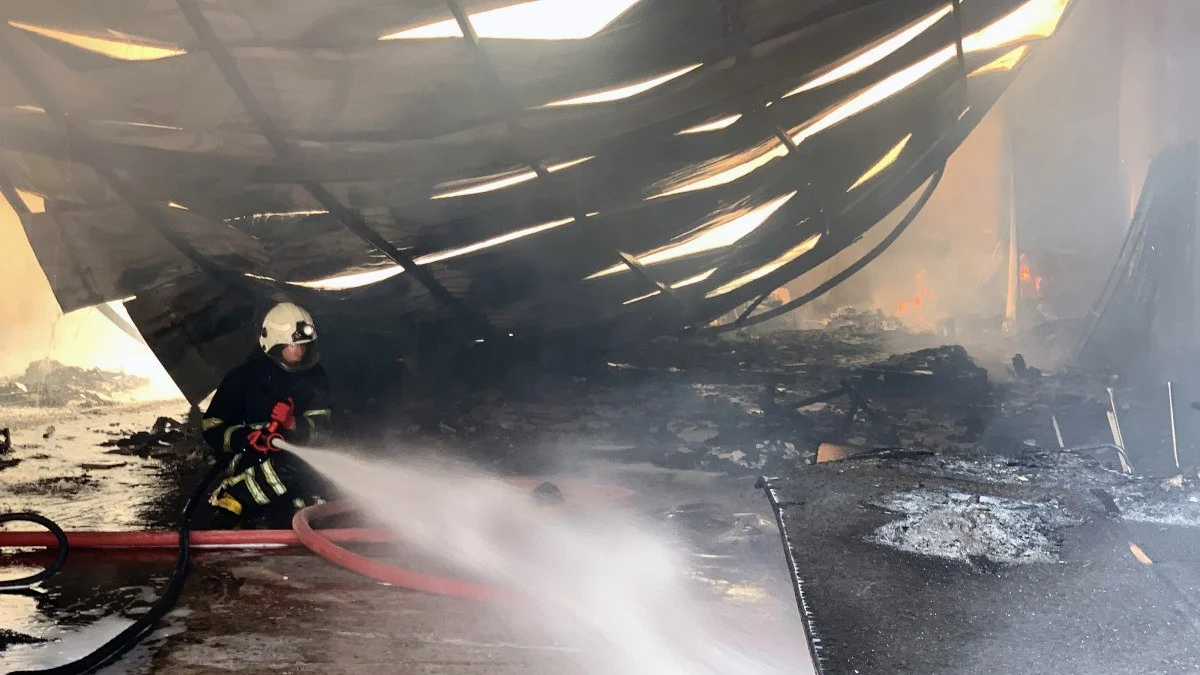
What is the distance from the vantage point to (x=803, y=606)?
1536 mm

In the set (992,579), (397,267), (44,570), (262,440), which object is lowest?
(44,570)

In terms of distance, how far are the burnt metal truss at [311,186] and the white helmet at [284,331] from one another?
598mm

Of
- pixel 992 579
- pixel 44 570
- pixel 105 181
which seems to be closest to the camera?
pixel 992 579

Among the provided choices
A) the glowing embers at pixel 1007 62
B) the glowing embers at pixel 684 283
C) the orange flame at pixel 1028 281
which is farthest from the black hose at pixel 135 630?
the orange flame at pixel 1028 281

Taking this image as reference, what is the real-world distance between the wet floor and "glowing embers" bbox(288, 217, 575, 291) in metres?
1.68

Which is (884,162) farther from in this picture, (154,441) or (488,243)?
(154,441)

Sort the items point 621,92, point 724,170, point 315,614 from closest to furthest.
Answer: point 315,614 → point 621,92 → point 724,170

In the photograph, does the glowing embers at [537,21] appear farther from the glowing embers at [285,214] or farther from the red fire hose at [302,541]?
the red fire hose at [302,541]

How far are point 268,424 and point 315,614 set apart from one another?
1079mm

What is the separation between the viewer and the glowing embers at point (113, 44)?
100 inches

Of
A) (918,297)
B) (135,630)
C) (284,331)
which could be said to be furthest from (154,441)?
(918,297)

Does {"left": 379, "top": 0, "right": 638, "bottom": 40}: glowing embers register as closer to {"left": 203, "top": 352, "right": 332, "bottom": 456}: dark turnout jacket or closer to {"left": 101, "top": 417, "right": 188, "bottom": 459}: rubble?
{"left": 203, "top": 352, "right": 332, "bottom": 456}: dark turnout jacket

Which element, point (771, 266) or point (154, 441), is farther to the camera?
point (771, 266)

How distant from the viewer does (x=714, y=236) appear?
444 cm
